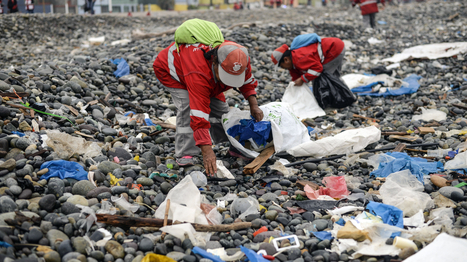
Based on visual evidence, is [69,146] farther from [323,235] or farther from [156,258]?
[323,235]

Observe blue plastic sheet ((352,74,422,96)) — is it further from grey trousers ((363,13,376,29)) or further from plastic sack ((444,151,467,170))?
grey trousers ((363,13,376,29))

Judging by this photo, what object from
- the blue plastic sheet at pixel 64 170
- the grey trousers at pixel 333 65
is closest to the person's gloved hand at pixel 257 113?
the blue plastic sheet at pixel 64 170

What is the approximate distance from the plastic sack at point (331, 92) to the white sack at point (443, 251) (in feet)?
11.4

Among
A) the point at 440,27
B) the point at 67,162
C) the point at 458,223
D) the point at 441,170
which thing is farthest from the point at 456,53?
the point at 67,162

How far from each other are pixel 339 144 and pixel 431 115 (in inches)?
73.8

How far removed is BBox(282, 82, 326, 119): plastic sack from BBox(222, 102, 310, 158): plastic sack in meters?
1.49

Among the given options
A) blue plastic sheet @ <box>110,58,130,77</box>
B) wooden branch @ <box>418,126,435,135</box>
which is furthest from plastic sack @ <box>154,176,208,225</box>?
blue plastic sheet @ <box>110,58,130,77</box>

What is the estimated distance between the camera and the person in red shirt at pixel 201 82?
2998 mm

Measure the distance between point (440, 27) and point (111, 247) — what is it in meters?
12.3

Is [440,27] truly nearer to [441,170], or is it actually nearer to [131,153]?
[441,170]

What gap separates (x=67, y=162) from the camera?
3.00 m

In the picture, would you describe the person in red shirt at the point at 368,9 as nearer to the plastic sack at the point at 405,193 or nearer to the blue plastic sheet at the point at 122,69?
the blue plastic sheet at the point at 122,69

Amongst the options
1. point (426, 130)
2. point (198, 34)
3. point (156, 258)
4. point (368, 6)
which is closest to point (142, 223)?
point (156, 258)

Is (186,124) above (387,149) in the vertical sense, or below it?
above
